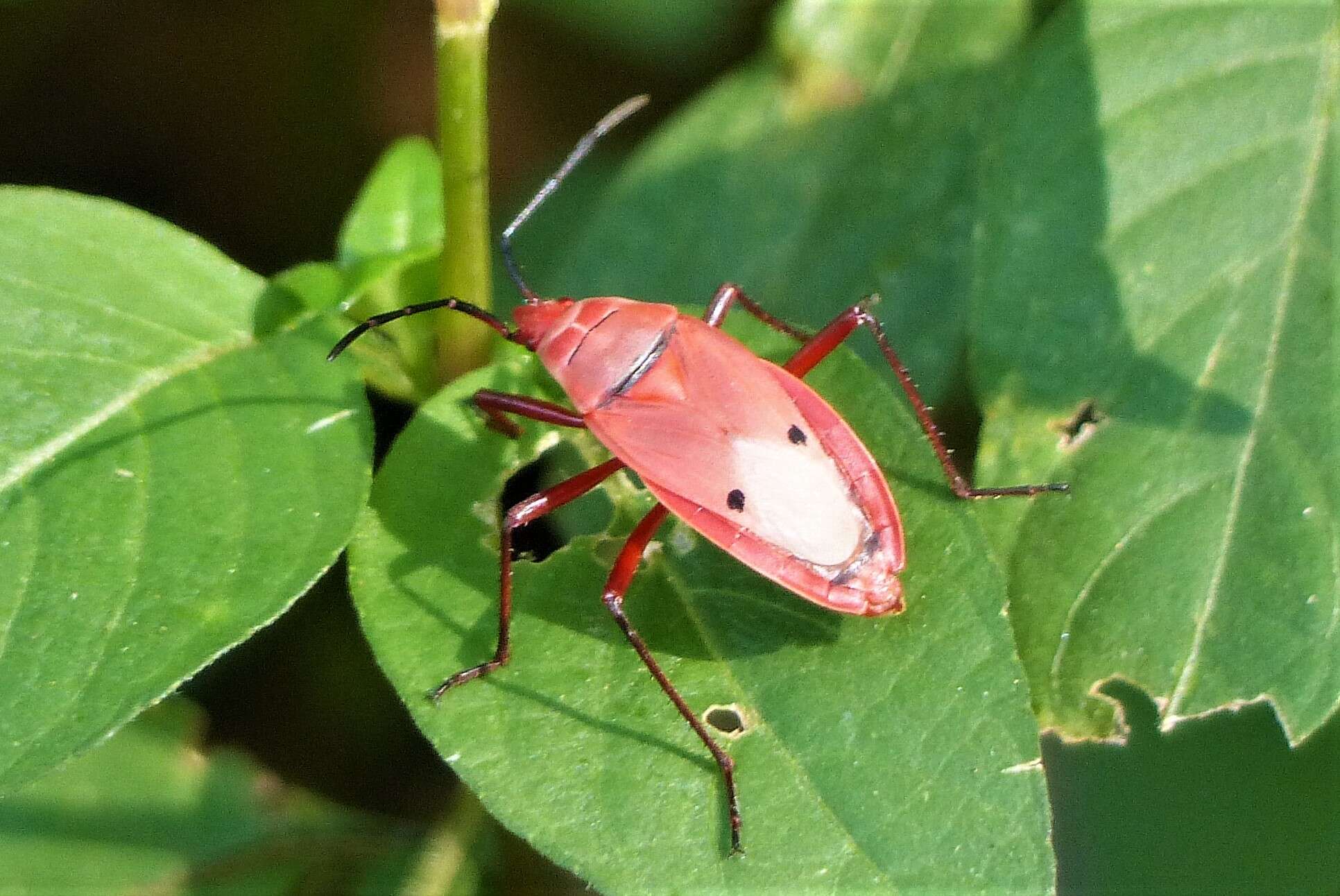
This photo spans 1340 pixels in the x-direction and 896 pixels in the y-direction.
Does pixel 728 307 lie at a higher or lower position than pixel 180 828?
higher

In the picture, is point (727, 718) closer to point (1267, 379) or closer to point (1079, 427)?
point (1079, 427)

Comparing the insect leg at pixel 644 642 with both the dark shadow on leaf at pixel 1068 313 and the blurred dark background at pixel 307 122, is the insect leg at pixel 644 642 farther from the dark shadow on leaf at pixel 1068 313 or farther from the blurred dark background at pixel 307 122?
the blurred dark background at pixel 307 122

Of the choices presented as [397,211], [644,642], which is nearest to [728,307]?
[397,211]

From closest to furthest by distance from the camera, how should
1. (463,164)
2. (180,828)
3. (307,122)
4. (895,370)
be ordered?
(463,164) < (895,370) < (180,828) < (307,122)

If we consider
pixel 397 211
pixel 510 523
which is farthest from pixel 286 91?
pixel 510 523

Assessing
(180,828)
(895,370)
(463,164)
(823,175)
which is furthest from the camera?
(823,175)

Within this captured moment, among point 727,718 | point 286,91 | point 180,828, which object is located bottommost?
point 180,828

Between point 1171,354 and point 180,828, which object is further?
point 180,828
